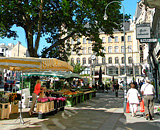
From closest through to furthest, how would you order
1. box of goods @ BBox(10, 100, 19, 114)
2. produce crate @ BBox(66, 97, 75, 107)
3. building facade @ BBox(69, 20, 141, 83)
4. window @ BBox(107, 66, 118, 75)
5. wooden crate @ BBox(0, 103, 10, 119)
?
wooden crate @ BBox(0, 103, 10, 119) < box of goods @ BBox(10, 100, 19, 114) < produce crate @ BBox(66, 97, 75, 107) < building facade @ BBox(69, 20, 141, 83) < window @ BBox(107, 66, 118, 75)

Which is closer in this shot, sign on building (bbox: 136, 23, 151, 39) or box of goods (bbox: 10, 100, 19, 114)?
box of goods (bbox: 10, 100, 19, 114)

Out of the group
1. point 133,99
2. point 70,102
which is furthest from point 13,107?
point 133,99

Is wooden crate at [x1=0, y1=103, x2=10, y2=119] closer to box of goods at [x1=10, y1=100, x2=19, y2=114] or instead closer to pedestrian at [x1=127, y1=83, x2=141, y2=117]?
box of goods at [x1=10, y1=100, x2=19, y2=114]

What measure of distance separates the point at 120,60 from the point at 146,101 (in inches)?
2284

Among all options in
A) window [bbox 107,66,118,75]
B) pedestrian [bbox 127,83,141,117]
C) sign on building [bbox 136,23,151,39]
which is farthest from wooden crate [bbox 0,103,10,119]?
window [bbox 107,66,118,75]

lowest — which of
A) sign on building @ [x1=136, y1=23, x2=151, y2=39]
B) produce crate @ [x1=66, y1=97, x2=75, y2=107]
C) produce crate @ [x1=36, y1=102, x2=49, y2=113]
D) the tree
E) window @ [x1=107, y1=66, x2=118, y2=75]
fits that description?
produce crate @ [x1=66, y1=97, x2=75, y2=107]

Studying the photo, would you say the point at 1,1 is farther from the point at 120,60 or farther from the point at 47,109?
the point at 120,60

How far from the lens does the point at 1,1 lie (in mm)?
13062

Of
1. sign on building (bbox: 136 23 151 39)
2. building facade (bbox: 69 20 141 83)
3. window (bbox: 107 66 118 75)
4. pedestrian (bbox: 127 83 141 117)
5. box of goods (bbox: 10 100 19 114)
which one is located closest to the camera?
pedestrian (bbox: 127 83 141 117)

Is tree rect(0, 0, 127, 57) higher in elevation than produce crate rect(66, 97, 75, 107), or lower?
higher

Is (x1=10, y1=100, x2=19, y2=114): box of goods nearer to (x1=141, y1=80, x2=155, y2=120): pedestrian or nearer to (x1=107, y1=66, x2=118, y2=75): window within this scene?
(x1=141, y1=80, x2=155, y2=120): pedestrian

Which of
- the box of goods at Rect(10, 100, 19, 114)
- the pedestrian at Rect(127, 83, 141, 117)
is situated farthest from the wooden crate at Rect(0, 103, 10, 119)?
the pedestrian at Rect(127, 83, 141, 117)

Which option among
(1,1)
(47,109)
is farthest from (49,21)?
(47,109)

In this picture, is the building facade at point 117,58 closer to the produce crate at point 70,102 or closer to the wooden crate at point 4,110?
the produce crate at point 70,102
